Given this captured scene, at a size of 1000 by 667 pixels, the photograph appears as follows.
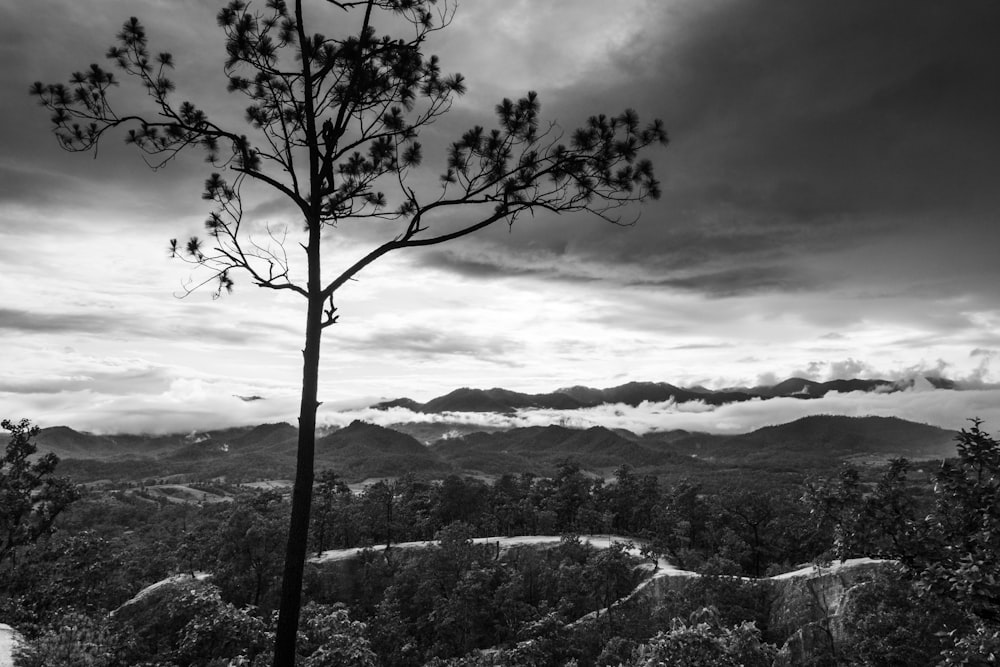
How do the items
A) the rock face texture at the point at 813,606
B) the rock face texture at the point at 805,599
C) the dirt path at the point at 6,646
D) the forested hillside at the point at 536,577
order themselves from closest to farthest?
the forested hillside at the point at 536,577
the dirt path at the point at 6,646
the rock face texture at the point at 805,599
the rock face texture at the point at 813,606

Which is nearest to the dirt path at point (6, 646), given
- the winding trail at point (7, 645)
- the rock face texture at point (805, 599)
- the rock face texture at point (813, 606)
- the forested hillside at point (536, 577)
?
the winding trail at point (7, 645)

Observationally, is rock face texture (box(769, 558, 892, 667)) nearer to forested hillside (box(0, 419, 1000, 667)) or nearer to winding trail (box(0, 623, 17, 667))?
forested hillside (box(0, 419, 1000, 667))

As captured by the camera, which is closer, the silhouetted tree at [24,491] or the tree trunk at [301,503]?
the tree trunk at [301,503]

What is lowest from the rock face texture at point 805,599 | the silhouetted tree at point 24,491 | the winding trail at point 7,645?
the rock face texture at point 805,599

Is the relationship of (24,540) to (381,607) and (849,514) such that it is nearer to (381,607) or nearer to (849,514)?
(381,607)

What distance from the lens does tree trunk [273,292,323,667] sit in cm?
814

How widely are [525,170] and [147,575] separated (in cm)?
7350

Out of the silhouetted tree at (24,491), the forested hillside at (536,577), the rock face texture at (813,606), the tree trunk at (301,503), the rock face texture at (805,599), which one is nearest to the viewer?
the tree trunk at (301,503)

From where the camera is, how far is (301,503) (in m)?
8.42

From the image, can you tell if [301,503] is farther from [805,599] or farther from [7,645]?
[805,599]

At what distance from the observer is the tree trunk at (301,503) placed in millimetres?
8141

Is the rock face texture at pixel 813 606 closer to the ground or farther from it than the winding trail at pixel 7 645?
closer to the ground

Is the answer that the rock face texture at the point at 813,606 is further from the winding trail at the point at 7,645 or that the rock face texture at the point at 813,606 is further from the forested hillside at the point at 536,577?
the winding trail at the point at 7,645

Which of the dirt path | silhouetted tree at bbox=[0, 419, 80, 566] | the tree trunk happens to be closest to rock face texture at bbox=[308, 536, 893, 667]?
silhouetted tree at bbox=[0, 419, 80, 566]
